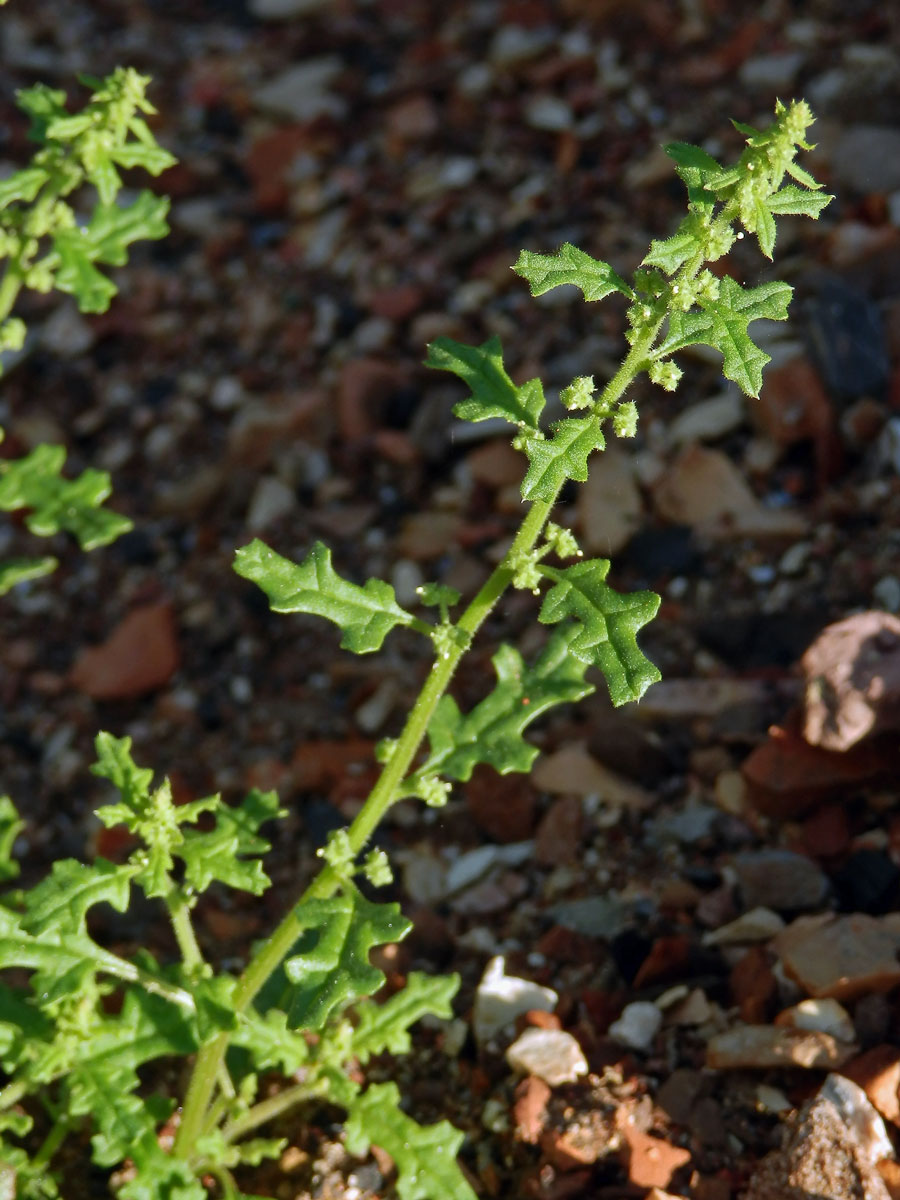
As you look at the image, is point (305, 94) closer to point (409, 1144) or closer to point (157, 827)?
point (157, 827)

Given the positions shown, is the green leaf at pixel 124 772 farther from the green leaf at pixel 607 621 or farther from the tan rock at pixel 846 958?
the tan rock at pixel 846 958

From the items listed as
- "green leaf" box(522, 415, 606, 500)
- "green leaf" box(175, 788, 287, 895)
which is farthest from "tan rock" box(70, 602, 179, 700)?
"green leaf" box(522, 415, 606, 500)

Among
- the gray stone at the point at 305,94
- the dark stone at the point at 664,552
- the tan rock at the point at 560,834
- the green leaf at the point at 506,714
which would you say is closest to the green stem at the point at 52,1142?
the green leaf at the point at 506,714

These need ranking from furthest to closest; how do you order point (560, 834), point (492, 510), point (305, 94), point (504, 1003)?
point (305, 94), point (492, 510), point (560, 834), point (504, 1003)

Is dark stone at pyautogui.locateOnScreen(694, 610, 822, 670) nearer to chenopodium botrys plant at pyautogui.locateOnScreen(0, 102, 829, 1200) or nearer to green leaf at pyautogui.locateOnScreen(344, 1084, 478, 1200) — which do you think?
chenopodium botrys plant at pyautogui.locateOnScreen(0, 102, 829, 1200)

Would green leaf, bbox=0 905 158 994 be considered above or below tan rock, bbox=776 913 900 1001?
above

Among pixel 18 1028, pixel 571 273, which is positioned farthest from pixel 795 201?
pixel 18 1028
